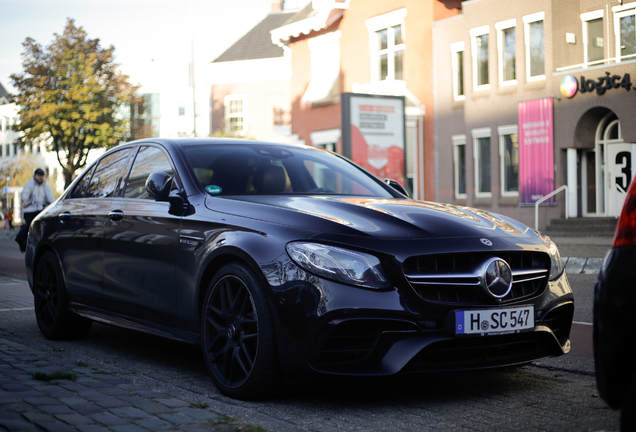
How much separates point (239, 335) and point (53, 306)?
2.83 metres

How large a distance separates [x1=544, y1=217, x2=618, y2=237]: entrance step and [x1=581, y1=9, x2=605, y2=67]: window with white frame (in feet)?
15.1

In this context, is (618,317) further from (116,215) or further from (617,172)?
(617,172)

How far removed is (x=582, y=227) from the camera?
922 inches

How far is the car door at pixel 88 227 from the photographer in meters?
6.18

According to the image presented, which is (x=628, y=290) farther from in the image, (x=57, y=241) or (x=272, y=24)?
(x=272, y=24)

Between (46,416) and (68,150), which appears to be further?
(68,150)

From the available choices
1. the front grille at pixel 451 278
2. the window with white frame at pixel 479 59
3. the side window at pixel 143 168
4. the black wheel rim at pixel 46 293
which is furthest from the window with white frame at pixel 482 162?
the front grille at pixel 451 278

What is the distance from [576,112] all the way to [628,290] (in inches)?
893

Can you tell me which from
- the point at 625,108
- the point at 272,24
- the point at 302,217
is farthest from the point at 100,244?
the point at 272,24

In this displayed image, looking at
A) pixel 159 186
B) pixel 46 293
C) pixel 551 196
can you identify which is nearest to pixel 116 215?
pixel 159 186

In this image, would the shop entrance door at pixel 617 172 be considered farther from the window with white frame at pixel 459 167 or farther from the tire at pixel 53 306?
the tire at pixel 53 306

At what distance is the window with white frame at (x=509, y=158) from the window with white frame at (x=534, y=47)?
1.76m

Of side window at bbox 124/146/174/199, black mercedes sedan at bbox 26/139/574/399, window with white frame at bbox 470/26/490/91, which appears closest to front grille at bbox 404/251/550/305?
black mercedes sedan at bbox 26/139/574/399

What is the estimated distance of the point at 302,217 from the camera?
14.7 ft
